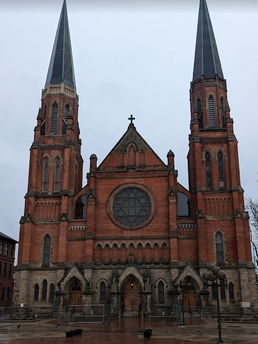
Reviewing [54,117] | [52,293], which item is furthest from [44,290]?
[54,117]

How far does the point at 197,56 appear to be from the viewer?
177 feet

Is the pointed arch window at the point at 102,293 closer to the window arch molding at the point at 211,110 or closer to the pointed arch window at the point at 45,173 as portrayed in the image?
the pointed arch window at the point at 45,173

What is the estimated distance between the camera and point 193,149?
4697 centimetres

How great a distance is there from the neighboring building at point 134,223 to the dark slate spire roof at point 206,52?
1892 mm

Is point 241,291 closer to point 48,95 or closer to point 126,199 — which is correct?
point 126,199

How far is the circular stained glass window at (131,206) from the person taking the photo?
44344 mm

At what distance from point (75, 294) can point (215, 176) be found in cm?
1995

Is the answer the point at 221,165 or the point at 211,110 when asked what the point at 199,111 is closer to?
the point at 211,110

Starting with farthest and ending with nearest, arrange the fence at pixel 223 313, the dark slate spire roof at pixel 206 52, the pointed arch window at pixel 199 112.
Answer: the dark slate spire roof at pixel 206 52 < the pointed arch window at pixel 199 112 < the fence at pixel 223 313

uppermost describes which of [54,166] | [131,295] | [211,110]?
[211,110]

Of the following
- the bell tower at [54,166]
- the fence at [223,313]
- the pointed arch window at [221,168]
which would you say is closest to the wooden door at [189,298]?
the fence at [223,313]

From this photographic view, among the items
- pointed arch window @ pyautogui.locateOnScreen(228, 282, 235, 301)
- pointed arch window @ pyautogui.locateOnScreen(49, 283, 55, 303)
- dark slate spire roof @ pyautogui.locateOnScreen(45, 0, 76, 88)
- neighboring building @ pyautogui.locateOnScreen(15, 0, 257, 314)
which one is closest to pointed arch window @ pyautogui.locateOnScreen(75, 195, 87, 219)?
neighboring building @ pyautogui.locateOnScreen(15, 0, 257, 314)

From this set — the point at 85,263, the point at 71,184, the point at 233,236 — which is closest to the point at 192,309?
the point at 233,236

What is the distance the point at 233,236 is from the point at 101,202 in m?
14.8
